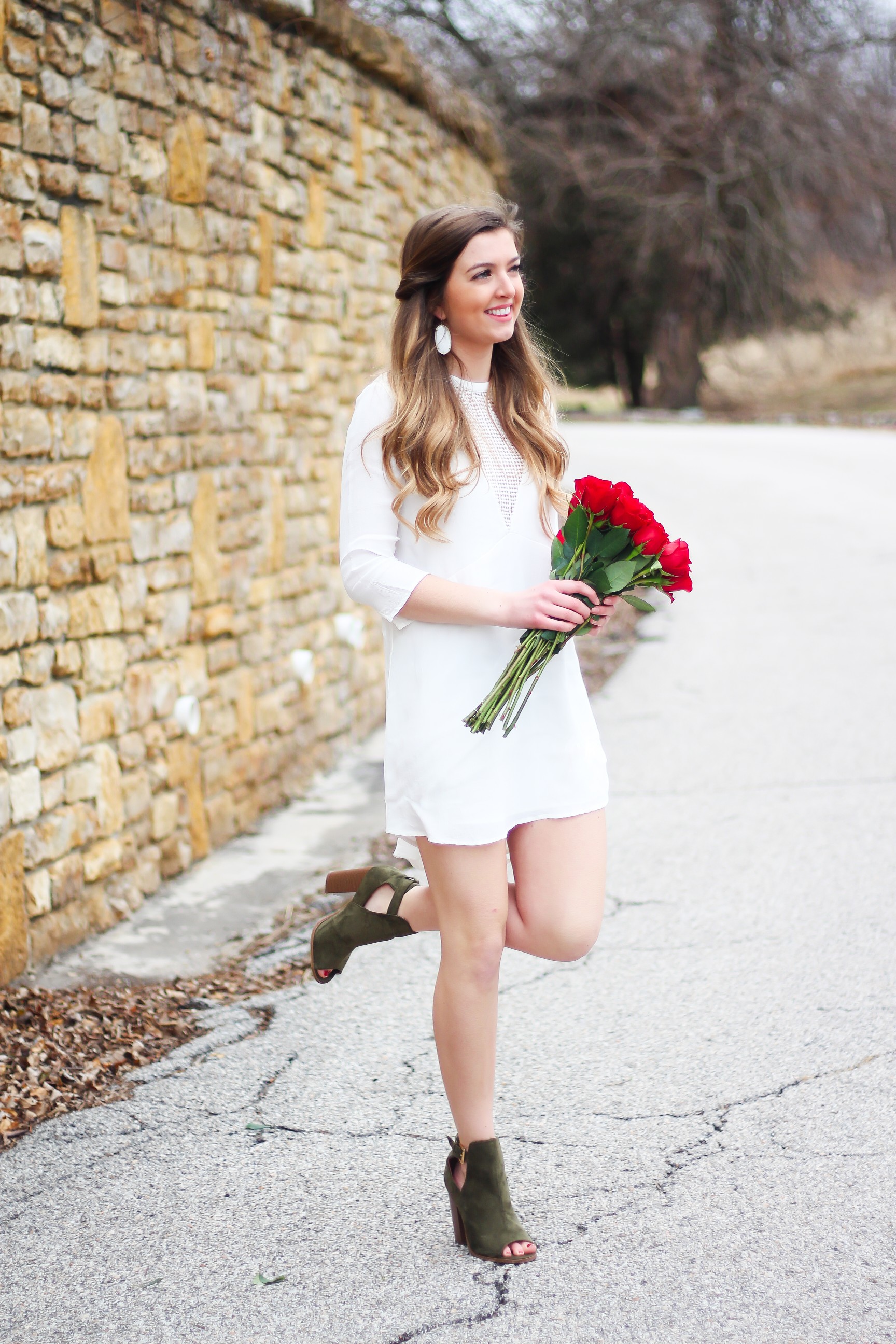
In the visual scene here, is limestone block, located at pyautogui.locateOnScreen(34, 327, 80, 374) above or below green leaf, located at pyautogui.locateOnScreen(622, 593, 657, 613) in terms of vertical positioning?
above

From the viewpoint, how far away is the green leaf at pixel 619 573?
232cm

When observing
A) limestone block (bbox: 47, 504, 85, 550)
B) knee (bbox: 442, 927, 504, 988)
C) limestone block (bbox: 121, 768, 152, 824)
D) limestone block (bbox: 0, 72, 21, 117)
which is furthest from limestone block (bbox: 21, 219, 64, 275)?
knee (bbox: 442, 927, 504, 988)

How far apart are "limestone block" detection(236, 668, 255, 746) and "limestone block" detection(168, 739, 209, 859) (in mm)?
387

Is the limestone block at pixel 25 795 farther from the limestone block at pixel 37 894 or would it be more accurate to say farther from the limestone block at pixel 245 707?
the limestone block at pixel 245 707

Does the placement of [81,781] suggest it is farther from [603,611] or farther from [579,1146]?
[603,611]

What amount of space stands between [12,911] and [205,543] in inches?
71.9

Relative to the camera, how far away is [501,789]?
7.67ft

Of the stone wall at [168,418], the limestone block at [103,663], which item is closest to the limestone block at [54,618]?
the stone wall at [168,418]

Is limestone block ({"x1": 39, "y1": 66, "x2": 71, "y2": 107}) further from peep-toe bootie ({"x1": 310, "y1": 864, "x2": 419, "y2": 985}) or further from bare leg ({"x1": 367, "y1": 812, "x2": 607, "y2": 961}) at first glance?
bare leg ({"x1": 367, "y1": 812, "x2": 607, "y2": 961})

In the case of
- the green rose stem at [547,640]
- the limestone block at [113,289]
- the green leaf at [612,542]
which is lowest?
the green rose stem at [547,640]

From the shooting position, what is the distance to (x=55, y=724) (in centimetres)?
395

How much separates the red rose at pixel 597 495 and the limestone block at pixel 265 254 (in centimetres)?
355

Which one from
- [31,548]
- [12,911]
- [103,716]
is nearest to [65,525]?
[31,548]

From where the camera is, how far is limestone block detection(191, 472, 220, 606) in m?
4.89
